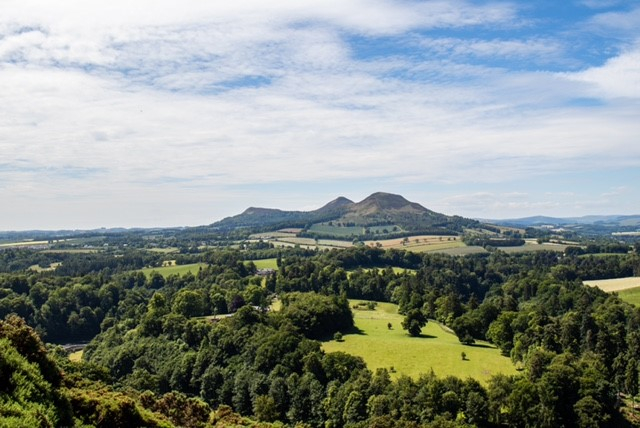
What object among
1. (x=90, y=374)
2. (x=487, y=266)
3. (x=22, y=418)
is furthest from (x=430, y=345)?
(x=487, y=266)

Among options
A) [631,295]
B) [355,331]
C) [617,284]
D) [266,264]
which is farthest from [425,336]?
[266,264]

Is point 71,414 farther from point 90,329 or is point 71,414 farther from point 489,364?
point 90,329

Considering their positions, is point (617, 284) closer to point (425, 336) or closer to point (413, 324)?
point (425, 336)

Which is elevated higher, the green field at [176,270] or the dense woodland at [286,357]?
the green field at [176,270]

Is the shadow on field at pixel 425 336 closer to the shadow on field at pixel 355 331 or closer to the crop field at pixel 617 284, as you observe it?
the shadow on field at pixel 355 331

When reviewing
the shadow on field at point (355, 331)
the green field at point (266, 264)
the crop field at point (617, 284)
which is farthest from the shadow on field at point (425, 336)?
the green field at point (266, 264)

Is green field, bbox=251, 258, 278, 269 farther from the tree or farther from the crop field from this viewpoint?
the crop field
